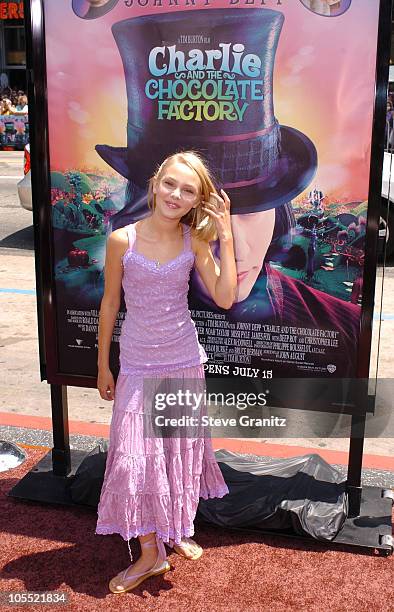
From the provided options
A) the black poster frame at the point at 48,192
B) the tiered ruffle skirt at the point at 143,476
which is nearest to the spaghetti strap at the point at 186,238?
the tiered ruffle skirt at the point at 143,476

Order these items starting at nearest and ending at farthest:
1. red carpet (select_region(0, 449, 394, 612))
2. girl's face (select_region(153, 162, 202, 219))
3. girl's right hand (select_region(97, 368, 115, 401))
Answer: girl's face (select_region(153, 162, 202, 219)) < red carpet (select_region(0, 449, 394, 612)) < girl's right hand (select_region(97, 368, 115, 401))

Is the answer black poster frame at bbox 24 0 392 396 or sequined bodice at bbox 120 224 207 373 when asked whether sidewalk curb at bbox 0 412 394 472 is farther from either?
sequined bodice at bbox 120 224 207 373

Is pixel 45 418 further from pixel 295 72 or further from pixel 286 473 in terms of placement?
pixel 295 72

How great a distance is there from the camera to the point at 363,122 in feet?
11.2

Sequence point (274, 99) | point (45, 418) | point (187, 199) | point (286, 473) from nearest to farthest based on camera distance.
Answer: point (187, 199), point (274, 99), point (286, 473), point (45, 418)

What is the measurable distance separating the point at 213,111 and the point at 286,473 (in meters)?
2.08

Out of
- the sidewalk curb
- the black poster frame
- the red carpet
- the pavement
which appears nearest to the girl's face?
the black poster frame

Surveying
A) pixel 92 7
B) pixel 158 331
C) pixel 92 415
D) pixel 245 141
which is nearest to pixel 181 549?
pixel 158 331

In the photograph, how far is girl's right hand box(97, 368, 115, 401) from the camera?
358cm

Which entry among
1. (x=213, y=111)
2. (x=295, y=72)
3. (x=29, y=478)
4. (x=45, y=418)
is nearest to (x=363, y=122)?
(x=295, y=72)

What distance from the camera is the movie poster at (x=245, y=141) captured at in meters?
3.42

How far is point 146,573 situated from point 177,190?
1.83 metres

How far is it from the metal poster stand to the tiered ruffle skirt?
702 mm

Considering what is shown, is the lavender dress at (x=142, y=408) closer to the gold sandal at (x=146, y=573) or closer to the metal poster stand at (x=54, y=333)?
the gold sandal at (x=146, y=573)
